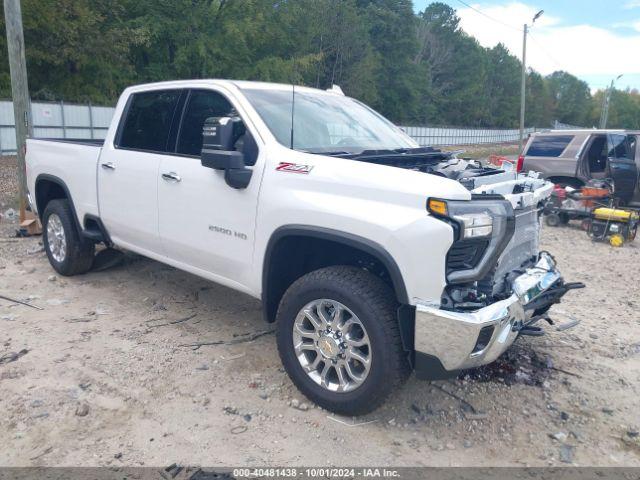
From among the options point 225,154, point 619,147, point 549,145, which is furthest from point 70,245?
point 619,147

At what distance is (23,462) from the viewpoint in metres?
3.02

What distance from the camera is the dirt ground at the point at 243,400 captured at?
3.21m

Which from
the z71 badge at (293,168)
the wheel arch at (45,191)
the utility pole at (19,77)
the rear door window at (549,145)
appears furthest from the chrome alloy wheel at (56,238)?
the rear door window at (549,145)

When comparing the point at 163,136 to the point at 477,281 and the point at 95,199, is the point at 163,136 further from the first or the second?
the point at 477,281

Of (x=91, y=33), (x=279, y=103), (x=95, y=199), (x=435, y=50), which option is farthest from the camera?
(x=435, y=50)

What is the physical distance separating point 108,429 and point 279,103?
253 cm

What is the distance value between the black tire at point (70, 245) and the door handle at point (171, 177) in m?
1.94

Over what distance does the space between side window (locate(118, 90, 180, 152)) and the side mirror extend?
1.05 meters

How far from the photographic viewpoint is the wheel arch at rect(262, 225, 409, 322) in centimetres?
315

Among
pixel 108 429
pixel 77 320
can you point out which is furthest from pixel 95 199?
pixel 108 429

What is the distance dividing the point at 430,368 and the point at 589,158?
31.3 ft

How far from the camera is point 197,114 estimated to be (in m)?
4.49

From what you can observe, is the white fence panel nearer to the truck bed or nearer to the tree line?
the tree line

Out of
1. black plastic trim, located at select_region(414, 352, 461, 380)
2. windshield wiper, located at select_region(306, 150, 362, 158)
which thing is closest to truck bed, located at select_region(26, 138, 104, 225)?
windshield wiper, located at select_region(306, 150, 362, 158)
